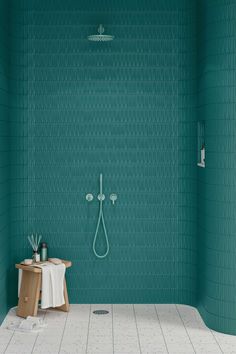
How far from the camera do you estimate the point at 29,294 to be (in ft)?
19.6

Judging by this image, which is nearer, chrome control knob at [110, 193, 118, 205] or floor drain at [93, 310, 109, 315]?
floor drain at [93, 310, 109, 315]

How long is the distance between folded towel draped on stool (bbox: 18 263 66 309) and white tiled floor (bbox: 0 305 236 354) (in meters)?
0.13

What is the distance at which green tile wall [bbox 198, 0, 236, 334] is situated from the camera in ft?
17.8

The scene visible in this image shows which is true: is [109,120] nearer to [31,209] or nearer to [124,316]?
[31,209]

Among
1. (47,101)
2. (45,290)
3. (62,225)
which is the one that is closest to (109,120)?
(47,101)

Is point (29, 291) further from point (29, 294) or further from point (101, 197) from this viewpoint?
point (101, 197)

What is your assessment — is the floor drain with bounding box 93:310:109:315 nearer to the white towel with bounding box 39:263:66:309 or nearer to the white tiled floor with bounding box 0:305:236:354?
the white tiled floor with bounding box 0:305:236:354

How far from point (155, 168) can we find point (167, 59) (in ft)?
3.07

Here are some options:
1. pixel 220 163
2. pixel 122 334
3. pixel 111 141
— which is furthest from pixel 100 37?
pixel 122 334

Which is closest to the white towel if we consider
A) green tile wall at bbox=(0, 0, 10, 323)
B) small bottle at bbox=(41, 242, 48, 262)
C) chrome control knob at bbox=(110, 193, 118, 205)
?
small bottle at bbox=(41, 242, 48, 262)

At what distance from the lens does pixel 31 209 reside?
20.7 ft

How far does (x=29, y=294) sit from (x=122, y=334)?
0.92 meters

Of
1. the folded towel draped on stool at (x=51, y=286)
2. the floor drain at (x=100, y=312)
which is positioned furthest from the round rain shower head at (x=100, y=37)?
the floor drain at (x=100, y=312)

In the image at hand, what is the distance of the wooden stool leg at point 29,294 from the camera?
19.4 ft
